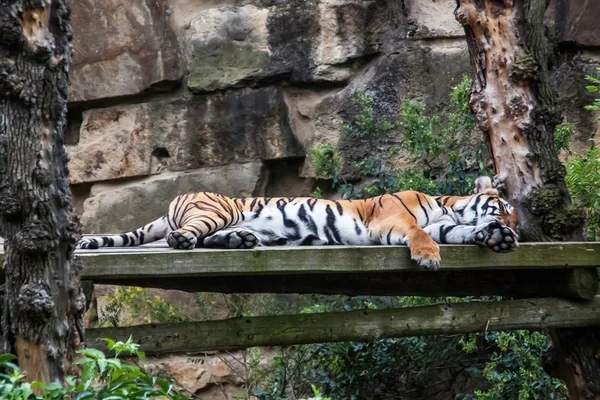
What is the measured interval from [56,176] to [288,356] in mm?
3688

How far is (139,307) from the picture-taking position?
655cm

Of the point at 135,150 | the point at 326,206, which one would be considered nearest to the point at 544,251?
the point at 326,206

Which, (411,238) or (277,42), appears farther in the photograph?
(277,42)

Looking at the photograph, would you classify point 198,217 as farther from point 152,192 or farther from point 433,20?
point 433,20

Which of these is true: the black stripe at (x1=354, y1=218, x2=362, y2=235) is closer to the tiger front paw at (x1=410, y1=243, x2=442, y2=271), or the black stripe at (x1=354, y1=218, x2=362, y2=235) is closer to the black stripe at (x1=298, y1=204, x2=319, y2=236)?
the black stripe at (x1=298, y1=204, x2=319, y2=236)

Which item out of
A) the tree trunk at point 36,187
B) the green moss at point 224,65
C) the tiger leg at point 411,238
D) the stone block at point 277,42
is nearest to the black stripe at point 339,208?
the tiger leg at point 411,238

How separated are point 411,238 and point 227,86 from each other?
112 inches

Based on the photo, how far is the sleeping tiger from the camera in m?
4.84

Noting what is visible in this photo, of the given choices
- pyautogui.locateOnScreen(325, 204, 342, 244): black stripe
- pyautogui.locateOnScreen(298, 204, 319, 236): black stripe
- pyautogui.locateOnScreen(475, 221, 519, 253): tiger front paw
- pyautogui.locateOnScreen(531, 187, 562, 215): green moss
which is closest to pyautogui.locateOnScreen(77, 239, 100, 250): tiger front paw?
pyautogui.locateOnScreen(298, 204, 319, 236): black stripe

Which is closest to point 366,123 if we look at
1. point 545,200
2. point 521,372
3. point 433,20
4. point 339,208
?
point 433,20

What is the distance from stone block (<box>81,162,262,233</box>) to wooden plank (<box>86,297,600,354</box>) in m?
2.13

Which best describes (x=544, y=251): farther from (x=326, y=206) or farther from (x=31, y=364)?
(x=31, y=364)

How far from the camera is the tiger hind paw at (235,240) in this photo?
420 centimetres

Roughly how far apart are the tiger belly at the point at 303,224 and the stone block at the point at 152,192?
4.74ft
